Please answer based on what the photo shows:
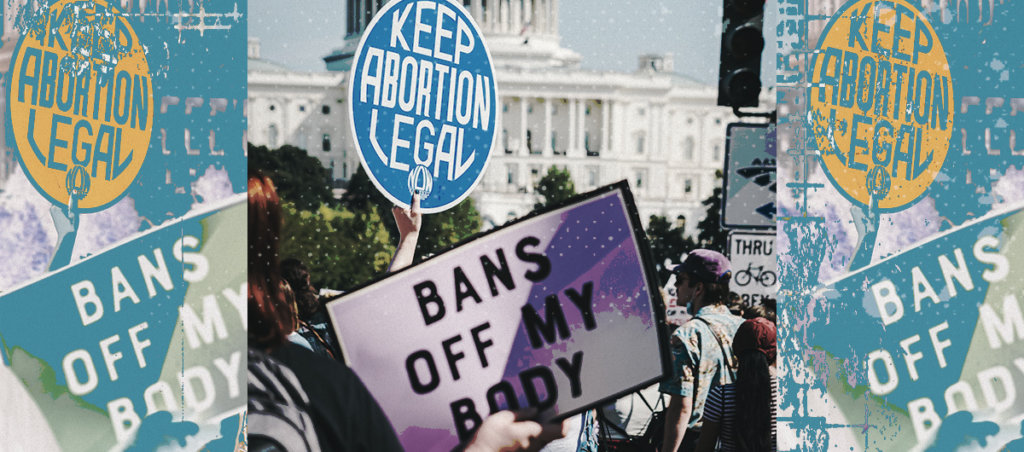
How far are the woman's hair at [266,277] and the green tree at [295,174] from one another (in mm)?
61

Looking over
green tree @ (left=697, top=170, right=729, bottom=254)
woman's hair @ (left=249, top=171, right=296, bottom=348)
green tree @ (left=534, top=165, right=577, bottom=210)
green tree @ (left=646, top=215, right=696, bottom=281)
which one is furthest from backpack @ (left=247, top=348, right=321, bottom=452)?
green tree @ (left=697, top=170, right=729, bottom=254)

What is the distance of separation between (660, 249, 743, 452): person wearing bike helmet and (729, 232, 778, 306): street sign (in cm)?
3

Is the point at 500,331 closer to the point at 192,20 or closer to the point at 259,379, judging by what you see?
the point at 259,379

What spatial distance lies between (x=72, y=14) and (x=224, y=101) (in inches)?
20.7

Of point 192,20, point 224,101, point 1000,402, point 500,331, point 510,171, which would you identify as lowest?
point 1000,402

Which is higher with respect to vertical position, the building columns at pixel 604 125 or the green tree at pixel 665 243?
the building columns at pixel 604 125

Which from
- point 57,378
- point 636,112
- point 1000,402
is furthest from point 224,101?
point 1000,402

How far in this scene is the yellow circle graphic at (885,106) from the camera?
3.13 metres

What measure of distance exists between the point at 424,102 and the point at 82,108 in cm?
95

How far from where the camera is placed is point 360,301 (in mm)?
2799

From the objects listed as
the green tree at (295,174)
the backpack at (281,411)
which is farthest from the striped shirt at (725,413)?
the backpack at (281,411)

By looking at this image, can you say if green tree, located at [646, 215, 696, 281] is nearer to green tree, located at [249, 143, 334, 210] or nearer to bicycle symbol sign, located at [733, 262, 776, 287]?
bicycle symbol sign, located at [733, 262, 776, 287]

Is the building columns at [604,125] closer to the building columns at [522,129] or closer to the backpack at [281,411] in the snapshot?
the building columns at [522,129]

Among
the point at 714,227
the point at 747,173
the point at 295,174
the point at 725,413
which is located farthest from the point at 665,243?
the point at 295,174
